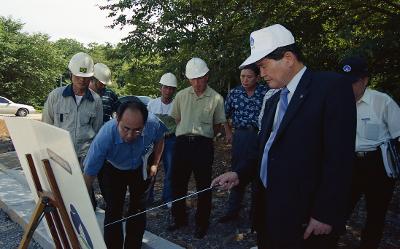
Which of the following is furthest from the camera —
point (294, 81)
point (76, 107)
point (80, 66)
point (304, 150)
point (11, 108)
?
point (11, 108)

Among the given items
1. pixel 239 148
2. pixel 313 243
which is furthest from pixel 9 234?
pixel 313 243

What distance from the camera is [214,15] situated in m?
6.11

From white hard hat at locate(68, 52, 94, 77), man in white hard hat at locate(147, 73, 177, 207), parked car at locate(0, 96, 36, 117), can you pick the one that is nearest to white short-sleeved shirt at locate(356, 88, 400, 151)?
white hard hat at locate(68, 52, 94, 77)

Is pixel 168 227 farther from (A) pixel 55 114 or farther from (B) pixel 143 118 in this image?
(B) pixel 143 118

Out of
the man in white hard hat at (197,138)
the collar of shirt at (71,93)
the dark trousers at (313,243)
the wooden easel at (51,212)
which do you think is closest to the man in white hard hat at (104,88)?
the collar of shirt at (71,93)

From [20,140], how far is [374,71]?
13.6 ft

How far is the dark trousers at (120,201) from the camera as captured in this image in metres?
3.02

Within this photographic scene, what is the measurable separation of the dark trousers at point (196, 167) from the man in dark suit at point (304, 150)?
208 cm

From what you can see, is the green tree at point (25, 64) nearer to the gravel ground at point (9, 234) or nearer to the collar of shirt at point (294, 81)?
the gravel ground at point (9, 234)

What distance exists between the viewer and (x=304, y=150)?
178 centimetres

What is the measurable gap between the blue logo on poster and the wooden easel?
0.11ft

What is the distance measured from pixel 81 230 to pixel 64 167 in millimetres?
369

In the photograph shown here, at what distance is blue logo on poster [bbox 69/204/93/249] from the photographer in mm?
1750

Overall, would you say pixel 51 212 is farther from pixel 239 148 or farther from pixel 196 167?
pixel 239 148
